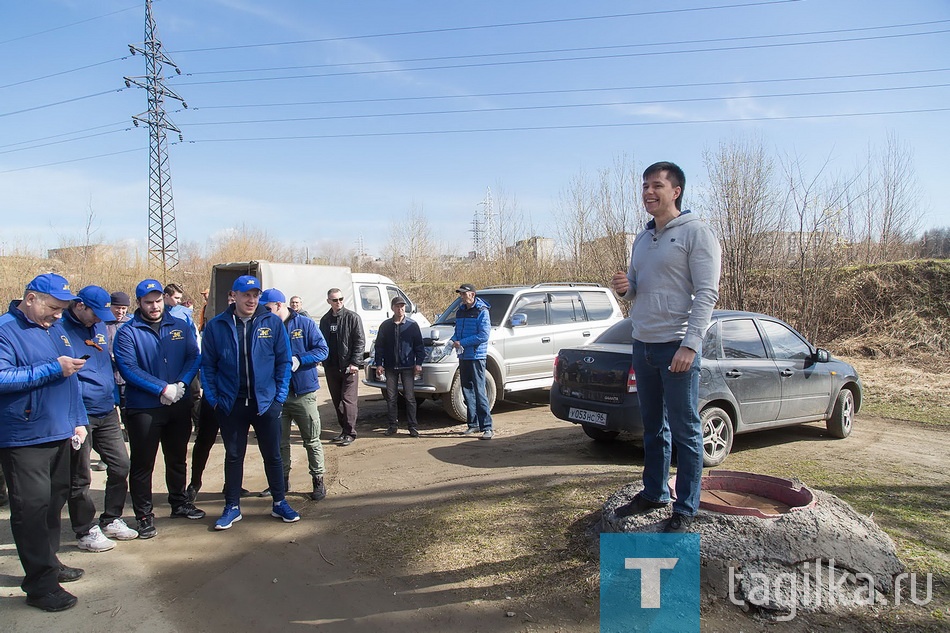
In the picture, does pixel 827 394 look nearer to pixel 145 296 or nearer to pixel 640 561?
pixel 640 561

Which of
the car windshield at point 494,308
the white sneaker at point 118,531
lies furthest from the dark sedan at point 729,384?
the white sneaker at point 118,531

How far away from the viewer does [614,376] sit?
20.4ft

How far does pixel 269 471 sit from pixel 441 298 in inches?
910

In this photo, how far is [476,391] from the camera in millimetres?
7891

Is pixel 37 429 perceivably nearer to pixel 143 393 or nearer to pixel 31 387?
pixel 31 387

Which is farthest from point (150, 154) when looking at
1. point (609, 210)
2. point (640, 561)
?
point (640, 561)

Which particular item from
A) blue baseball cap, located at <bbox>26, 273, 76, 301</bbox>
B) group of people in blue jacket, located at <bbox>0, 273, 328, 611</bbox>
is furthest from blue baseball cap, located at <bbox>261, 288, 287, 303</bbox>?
blue baseball cap, located at <bbox>26, 273, 76, 301</bbox>

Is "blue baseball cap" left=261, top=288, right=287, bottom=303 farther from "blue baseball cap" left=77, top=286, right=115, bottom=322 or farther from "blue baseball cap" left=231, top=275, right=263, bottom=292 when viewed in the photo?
"blue baseball cap" left=77, top=286, right=115, bottom=322

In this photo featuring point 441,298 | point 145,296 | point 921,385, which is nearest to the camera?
point 145,296

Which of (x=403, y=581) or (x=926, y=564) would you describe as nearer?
(x=926, y=564)

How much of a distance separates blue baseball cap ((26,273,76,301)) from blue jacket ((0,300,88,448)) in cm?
21

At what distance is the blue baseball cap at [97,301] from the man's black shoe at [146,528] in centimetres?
169

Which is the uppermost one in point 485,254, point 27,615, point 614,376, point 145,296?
point 485,254

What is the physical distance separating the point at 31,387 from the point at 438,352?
18.2 ft
